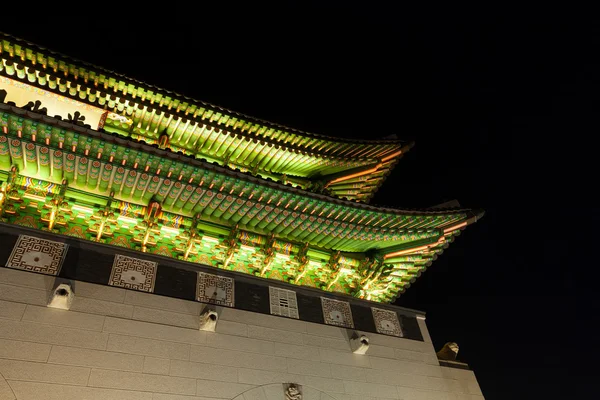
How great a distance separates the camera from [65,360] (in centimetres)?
545

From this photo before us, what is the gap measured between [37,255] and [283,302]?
11.9 ft

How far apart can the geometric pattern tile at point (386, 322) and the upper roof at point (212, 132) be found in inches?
114

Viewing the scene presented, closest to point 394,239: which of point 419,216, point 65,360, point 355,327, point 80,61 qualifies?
point 419,216

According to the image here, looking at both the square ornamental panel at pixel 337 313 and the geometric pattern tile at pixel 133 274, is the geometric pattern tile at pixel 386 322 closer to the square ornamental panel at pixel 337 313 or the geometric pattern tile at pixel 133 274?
the square ornamental panel at pixel 337 313

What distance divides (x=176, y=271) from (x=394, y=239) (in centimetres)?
415

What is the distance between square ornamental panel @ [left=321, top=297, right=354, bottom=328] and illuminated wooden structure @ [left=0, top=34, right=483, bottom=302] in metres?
0.78

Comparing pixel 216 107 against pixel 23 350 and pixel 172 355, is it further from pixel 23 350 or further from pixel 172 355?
pixel 23 350

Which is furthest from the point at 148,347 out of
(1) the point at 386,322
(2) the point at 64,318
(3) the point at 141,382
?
(1) the point at 386,322

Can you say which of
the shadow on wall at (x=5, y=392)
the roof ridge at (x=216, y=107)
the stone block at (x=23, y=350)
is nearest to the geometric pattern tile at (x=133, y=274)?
the stone block at (x=23, y=350)

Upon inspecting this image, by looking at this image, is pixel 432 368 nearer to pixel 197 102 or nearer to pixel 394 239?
pixel 394 239

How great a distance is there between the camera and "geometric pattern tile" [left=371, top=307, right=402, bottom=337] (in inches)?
331

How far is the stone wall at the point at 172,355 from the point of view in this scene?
5.39 m

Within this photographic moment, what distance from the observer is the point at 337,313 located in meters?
8.14

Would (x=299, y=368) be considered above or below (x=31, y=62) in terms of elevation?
below
